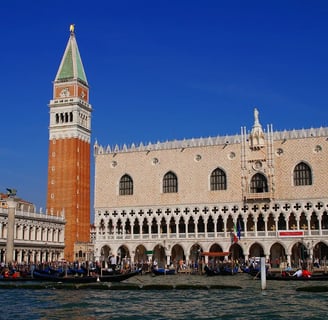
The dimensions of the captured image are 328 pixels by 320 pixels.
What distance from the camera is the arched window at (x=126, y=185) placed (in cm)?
4909

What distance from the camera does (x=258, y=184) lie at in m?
45.1

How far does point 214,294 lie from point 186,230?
22.1m

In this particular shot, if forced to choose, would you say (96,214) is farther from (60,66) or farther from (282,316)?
(282,316)

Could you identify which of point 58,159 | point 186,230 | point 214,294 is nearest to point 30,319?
point 214,294

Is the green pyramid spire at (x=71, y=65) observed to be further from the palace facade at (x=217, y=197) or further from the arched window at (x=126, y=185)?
the arched window at (x=126, y=185)

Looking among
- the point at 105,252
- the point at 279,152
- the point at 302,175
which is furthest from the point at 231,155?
the point at 105,252

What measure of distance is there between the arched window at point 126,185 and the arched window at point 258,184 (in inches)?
396

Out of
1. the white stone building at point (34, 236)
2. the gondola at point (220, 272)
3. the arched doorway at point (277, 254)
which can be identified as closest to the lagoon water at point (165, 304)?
the gondola at point (220, 272)

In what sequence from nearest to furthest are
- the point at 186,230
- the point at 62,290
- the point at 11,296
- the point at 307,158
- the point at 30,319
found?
1. the point at 30,319
2. the point at 11,296
3. the point at 62,290
4. the point at 307,158
5. the point at 186,230

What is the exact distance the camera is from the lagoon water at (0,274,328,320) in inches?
736

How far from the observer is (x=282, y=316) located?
18.3 m

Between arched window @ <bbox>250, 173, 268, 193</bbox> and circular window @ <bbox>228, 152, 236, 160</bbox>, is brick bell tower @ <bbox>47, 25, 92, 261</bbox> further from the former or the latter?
arched window @ <bbox>250, 173, 268, 193</bbox>

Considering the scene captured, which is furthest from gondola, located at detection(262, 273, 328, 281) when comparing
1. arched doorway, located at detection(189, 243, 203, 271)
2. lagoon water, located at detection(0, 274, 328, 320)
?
arched doorway, located at detection(189, 243, 203, 271)

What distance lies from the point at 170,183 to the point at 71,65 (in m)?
19.2
